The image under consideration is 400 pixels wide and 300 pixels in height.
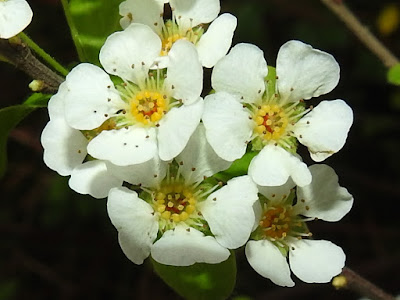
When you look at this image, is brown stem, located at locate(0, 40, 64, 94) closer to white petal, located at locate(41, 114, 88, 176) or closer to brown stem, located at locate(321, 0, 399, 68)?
white petal, located at locate(41, 114, 88, 176)

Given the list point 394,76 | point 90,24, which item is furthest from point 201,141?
point 394,76

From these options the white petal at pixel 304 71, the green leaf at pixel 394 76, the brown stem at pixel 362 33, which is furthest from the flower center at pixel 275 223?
the brown stem at pixel 362 33

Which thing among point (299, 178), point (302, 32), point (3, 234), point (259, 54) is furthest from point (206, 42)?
point (3, 234)

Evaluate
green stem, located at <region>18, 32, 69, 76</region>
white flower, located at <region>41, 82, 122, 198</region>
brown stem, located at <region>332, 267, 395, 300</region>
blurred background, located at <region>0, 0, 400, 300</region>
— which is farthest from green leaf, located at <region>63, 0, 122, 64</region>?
blurred background, located at <region>0, 0, 400, 300</region>

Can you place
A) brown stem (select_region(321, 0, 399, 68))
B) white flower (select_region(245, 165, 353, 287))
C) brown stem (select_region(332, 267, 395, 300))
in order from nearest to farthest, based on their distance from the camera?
white flower (select_region(245, 165, 353, 287)) → brown stem (select_region(332, 267, 395, 300)) → brown stem (select_region(321, 0, 399, 68))

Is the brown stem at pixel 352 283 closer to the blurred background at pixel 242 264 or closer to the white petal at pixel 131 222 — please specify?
the white petal at pixel 131 222
